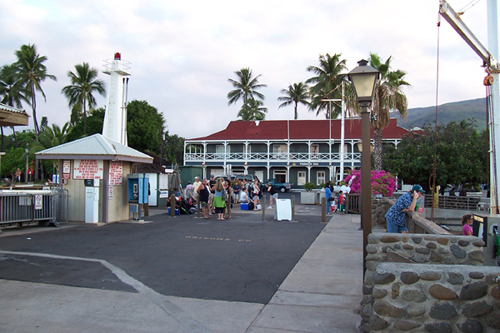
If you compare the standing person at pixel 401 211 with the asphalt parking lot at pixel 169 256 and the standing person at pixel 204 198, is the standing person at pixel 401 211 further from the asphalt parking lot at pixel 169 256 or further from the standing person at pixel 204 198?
the standing person at pixel 204 198

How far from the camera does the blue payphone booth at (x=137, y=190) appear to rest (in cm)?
1469

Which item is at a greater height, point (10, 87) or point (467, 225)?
point (10, 87)

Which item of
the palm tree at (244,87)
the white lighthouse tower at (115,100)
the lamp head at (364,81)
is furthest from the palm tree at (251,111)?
the lamp head at (364,81)

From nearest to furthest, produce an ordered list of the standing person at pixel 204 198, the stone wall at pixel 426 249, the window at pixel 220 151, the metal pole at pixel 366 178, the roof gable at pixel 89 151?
the stone wall at pixel 426 249, the metal pole at pixel 366 178, the roof gable at pixel 89 151, the standing person at pixel 204 198, the window at pixel 220 151

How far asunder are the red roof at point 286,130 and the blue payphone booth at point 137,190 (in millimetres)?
32442

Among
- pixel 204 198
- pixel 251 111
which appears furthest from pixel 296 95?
pixel 204 198

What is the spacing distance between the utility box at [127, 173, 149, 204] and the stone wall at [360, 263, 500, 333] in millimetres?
A: 11779

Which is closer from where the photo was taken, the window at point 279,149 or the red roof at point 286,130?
the red roof at point 286,130

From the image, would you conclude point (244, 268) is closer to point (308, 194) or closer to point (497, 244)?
point (497, 244)

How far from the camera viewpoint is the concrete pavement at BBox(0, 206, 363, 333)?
495 cm

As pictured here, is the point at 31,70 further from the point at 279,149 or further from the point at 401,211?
the point at 401,211

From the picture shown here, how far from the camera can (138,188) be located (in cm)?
1486

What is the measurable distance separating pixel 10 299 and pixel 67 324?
4.85ft

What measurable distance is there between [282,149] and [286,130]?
233 centimetres
